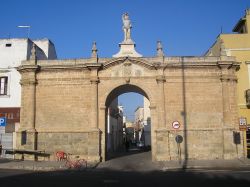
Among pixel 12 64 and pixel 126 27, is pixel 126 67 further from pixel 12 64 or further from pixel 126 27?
pixel 12 64

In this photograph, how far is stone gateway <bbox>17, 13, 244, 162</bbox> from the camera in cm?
2495

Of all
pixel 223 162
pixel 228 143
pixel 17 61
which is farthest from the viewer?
pixel 17 61

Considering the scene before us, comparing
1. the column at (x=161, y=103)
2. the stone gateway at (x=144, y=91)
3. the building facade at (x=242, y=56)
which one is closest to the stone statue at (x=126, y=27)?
the stone gateway at (x=144, y=91)

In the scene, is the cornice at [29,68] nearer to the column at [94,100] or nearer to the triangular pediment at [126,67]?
the column at [94,100]

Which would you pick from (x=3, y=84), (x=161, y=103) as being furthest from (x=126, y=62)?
(x=3, y=84)

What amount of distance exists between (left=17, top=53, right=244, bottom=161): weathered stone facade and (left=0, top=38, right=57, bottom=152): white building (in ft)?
5.33

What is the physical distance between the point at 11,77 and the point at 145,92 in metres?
10.8

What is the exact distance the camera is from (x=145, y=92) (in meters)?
25.9

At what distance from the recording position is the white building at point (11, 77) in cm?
2755

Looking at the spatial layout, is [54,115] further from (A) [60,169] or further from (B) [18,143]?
(A) [60,169]

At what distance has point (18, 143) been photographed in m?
25.8

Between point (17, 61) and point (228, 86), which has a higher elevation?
point (17, 61)

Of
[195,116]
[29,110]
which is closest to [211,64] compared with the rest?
[195,116]

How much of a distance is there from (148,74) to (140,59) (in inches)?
48.6
